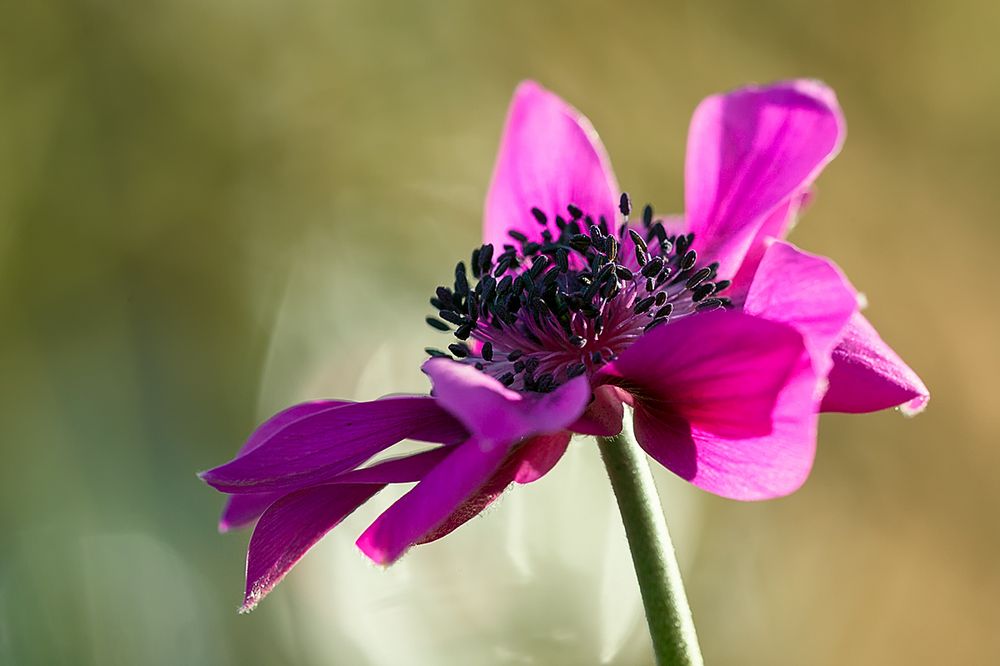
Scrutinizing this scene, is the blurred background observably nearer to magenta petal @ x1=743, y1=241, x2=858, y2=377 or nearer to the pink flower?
the pink flower

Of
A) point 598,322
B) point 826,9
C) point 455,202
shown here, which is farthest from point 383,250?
point 598,322

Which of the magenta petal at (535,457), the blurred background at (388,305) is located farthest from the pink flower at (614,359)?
the blurred background at (388,305)

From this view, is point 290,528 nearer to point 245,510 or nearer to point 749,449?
point 245,510

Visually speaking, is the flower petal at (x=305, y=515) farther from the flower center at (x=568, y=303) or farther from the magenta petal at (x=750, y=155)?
the magenta petal at (x=750, y=155)

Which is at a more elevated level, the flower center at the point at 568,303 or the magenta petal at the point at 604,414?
the flower center at the point at 568,303

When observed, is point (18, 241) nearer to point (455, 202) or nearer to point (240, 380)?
point (240, 380)

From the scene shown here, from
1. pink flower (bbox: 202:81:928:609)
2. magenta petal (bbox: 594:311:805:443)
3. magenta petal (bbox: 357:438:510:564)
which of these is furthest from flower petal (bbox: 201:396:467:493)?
magenta petal (bbox: 594:311:805:443)
